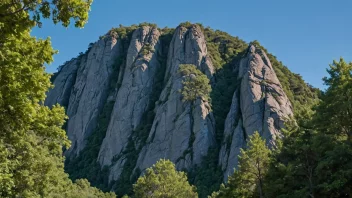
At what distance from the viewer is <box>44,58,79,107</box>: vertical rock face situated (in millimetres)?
126375

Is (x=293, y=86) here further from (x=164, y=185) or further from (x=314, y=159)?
(x=314, y=159)

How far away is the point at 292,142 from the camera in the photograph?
33750 mm

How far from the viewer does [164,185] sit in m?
46.2

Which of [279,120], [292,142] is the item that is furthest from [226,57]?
[292,142]

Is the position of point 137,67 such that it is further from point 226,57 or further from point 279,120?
point 279,120

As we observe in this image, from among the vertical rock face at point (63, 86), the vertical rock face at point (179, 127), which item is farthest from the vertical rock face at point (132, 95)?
the vertical rock face at point (63, 86)

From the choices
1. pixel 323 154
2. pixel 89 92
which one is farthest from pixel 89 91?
pixel 323 154

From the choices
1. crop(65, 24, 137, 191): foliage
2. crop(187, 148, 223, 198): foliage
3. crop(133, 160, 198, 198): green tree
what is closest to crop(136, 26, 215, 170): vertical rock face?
crop(187, 148, 223, 198): foliage

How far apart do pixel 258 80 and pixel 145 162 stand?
108 feet

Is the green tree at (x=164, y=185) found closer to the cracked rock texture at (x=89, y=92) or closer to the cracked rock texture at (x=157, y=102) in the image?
the cracked rock texture at (x=157, y=102)

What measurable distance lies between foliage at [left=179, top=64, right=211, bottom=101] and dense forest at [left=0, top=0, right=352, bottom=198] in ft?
0.91

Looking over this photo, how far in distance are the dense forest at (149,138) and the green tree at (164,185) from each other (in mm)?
129

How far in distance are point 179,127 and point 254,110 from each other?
18215mm

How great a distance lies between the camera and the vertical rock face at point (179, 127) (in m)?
78.2
